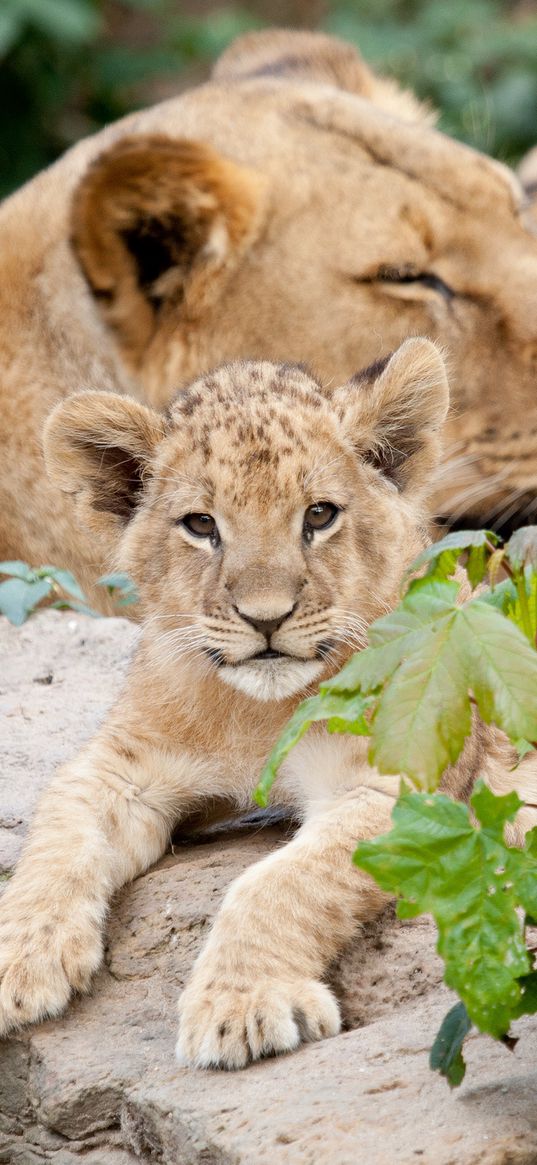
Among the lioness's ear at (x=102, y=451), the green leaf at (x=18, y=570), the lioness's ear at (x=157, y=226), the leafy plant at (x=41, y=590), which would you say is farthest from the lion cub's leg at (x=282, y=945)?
the lioness's ear at (x=157, y=226)

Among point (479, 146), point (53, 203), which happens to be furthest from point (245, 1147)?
point (479, 146)

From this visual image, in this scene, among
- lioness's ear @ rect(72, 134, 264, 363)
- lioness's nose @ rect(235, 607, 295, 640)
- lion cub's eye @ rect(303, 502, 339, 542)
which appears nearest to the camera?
lioness's nose @ rect(235, 607, 295, 640)

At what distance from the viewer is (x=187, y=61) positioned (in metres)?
9.88

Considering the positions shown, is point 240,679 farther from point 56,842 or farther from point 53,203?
point 53,203

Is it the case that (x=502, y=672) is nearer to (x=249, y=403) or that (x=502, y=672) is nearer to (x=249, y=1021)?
(x=249, y=1021)

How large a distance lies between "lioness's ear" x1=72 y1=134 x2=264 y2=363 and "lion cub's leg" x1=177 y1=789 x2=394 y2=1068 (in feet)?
6.68

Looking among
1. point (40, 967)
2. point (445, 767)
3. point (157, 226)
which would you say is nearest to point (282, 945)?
point (40, 967)

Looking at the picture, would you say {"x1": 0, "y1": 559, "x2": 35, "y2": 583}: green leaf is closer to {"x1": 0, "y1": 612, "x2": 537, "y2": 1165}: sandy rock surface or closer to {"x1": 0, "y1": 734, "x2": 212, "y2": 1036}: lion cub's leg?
{"x1": 0, "y1": 612, "x2": 537, "y2": 1165}: sandy rock surface

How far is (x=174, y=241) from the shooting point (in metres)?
4.48

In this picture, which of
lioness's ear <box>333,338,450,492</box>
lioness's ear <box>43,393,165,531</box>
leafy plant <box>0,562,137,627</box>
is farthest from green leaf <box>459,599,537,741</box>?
leafy plant <box>0,562,137,627</box>

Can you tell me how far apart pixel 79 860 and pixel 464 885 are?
3.29 feet

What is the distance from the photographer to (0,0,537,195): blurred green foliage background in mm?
8875

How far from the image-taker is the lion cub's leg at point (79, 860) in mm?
2707

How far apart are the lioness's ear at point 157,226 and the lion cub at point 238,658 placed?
115 centimetres
